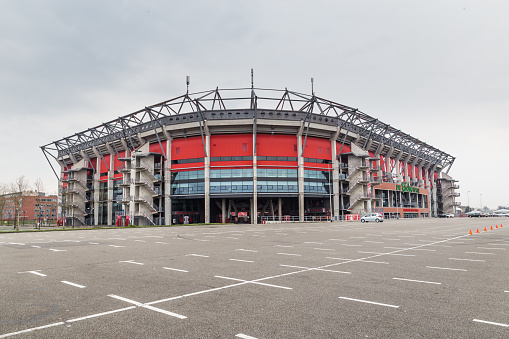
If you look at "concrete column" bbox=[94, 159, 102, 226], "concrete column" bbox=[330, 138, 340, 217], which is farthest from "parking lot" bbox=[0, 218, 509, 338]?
"concrete column" bbox=[94, 159, 102, 226]

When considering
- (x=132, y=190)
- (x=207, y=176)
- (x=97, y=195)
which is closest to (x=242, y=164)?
(x=207, y=176)

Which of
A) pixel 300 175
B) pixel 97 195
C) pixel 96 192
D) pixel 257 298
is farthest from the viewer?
pixel 96 192

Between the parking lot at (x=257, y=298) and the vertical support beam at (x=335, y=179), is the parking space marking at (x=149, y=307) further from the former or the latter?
the vertical support beam at (x=335, y=179)

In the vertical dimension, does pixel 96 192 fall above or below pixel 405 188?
below

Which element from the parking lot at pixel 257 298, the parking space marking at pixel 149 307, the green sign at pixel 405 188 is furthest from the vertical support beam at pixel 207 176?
the parking space marking at pixel 149 307

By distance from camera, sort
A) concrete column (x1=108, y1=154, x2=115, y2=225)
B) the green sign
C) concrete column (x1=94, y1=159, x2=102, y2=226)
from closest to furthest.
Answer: concrete column (x1=108, y1=154, x2=115, y2=225), concrete column (x1=94, y1=159, x2=102, y2=226), the green sign

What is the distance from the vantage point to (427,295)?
7.05 meters

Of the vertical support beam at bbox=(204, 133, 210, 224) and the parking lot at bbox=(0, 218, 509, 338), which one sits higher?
the vertical support beam at bbox=(204, 133, 210, 224)

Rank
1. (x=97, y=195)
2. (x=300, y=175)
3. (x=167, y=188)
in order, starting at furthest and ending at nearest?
(x=97, y=195), (x=167, y=188), (x=300, y=175)

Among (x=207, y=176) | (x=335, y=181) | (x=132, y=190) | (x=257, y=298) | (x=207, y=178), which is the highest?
(x=207, y=176)

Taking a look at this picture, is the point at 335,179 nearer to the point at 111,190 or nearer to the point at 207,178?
the point at 207,178

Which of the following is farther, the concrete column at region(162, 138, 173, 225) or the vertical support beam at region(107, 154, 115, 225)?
the vertical support beam at region(107, 154, 115, 225)

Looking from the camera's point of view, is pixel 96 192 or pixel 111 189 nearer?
pixel 111 189

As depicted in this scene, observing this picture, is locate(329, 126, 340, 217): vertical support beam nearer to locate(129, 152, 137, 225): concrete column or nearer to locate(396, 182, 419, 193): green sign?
locate(396, 182, 419, 193): green sign
